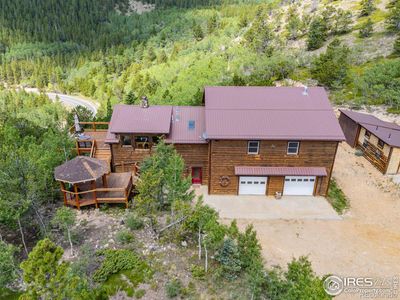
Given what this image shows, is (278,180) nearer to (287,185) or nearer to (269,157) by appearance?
(287,185)

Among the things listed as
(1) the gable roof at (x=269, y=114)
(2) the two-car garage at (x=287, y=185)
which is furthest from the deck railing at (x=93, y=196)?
(2) the two-car garage at (x=287, y=185)

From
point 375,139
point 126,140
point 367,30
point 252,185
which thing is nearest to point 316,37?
point 367,30

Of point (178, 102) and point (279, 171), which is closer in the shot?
point (279, 171)

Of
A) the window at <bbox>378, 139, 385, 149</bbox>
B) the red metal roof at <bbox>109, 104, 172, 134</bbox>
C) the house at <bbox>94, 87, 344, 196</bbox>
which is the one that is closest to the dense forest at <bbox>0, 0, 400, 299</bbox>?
the red metal roof at <bbox>109, 104, 172, 134</bbox>

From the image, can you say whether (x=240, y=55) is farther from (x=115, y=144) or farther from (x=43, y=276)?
(x=43, y=276)

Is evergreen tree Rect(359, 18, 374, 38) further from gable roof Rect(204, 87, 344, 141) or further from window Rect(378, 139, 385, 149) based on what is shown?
gable roof Rect(204, 87, 344, 141)
